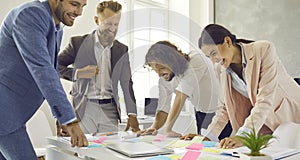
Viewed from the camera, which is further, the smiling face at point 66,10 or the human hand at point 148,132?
the human hand at point 148,132

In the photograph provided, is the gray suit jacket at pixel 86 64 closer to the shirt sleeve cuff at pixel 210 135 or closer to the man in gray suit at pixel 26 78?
the shirt sleeve cuff at pixel 210 135

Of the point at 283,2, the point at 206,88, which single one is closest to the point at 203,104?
the point at 206,88

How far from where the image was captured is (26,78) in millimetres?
1131

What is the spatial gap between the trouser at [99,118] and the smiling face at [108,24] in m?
0.38

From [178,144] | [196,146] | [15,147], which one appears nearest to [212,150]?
[196,146]

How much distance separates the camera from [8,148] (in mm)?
1100

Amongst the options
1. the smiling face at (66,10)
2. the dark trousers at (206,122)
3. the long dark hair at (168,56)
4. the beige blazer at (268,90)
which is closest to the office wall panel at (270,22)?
the beige blazer at (268,90)

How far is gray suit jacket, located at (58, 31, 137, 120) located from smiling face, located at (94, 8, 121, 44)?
49 mm

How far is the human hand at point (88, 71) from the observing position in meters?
1.87

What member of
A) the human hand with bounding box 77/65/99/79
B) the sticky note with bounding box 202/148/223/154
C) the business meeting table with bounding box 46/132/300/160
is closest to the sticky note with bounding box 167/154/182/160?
the business meeting table with bounding box 46/132/300/160

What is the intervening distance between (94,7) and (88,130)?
1.37 metres

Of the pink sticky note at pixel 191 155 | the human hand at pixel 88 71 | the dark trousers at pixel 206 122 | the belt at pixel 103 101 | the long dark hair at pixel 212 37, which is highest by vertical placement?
the long dark hair at pixel 212 37

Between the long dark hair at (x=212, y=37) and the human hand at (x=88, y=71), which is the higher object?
the long dark hair at (x=212, y=37)

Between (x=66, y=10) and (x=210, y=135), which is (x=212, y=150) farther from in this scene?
(x=66, y=10)
